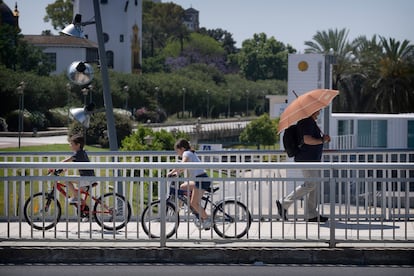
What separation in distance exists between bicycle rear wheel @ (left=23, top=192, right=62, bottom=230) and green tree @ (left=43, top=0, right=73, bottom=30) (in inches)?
6450

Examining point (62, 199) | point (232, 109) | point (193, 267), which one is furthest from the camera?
point (232, 109)

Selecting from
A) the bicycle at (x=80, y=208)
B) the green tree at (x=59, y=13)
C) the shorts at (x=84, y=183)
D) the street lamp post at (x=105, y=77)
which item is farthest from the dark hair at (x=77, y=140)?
the green tree at (x=59, y=13)

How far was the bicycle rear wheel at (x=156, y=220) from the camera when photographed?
12.7 m

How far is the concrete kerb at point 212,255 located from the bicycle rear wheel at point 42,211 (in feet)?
1.48

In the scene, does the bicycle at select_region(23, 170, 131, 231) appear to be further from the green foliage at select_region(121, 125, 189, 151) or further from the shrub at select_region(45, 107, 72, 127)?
the shrub at select_region(45, 107, 72, 127)

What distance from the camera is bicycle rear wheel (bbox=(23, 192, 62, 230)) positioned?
41.5 ft

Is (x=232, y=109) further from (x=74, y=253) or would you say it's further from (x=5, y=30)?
(x=74, y=253)

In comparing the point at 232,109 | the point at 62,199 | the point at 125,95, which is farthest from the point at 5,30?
the point at 62,199

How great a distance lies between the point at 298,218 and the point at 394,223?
1.40 metres

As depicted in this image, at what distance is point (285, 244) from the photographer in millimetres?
12477

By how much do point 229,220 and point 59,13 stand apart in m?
165

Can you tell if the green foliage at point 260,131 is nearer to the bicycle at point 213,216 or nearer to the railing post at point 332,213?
the bicycle at point 213,216

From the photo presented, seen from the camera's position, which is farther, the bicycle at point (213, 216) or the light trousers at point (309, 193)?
the light trousers at point (309, 193)

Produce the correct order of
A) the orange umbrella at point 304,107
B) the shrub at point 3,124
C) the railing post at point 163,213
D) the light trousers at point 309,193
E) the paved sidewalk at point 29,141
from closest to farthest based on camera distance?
the railing post at point 163,213 → the light trousers at point 309,193 → the orange umbrella at point 304,107 → the paved sidewalk at point 29,141 → the shrub at point 3,124
